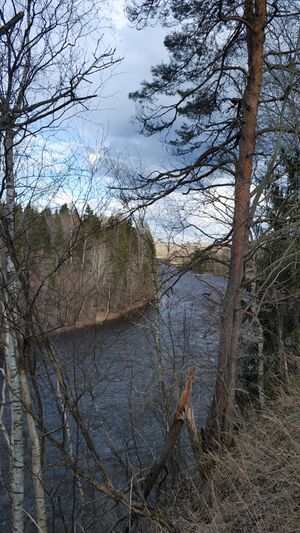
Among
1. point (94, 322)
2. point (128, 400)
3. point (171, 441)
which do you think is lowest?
point (171, 441)

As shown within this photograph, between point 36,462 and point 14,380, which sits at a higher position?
point 14,380

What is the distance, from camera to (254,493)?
3.75 meters

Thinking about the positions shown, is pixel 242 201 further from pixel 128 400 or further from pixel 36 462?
pixel 36 462

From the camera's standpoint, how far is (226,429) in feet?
21.1

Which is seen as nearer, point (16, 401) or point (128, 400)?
point (16, 401)

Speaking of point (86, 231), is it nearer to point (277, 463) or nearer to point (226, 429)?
point (277, 463)

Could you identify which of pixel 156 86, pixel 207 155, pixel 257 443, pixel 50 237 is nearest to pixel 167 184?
pixel 207 155

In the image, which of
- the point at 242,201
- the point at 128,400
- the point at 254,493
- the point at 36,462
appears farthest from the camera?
the point at 242,201

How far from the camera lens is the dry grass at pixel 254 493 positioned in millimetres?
3404

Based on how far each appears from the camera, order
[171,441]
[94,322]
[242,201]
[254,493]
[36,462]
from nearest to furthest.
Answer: [254,493] < [36,462] < [171,441] < [94,322] < [242,201]

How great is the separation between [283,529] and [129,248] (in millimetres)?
Result: 9906

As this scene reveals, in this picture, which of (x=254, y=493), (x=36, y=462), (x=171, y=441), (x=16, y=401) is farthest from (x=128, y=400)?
(x=254, y=493)

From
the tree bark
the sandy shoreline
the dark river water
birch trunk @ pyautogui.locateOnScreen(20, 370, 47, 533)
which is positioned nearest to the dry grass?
the tree bark

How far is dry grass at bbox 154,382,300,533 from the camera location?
3404 millimetres
